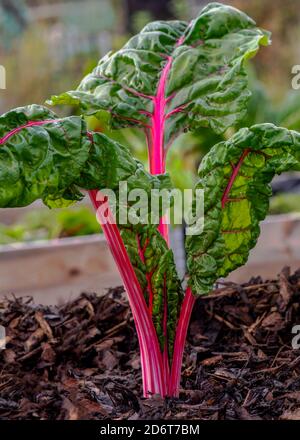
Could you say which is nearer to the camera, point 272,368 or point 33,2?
point 272,368

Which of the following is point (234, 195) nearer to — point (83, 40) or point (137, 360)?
point (137, 360)

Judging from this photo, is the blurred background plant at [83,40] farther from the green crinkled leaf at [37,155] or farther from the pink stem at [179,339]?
the green crinkled leaf at [37,155]

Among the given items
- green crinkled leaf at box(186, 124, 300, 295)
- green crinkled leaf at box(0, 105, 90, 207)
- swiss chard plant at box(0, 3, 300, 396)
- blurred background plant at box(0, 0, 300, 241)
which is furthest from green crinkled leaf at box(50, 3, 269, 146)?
blurred background plant at box(0, 0, 300, 241)

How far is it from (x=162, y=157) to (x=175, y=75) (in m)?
0.15

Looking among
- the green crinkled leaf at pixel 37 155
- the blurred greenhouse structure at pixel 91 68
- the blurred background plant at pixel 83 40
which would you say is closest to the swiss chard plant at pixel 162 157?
the green crinkled leaf at pixel 37 155

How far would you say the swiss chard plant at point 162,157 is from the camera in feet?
3.04

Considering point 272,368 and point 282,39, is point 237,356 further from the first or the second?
point 282,39

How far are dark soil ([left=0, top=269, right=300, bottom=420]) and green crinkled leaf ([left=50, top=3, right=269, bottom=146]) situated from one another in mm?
358

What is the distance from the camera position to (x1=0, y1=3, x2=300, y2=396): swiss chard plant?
0.93 m

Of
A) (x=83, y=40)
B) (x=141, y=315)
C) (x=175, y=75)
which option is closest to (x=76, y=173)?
(x=141, y=315)

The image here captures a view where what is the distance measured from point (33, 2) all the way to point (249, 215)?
8472 mm

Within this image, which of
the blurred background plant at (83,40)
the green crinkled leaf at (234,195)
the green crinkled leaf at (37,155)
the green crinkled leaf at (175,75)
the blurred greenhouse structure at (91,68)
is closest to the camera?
the green crinkled leaf at (37,155)
